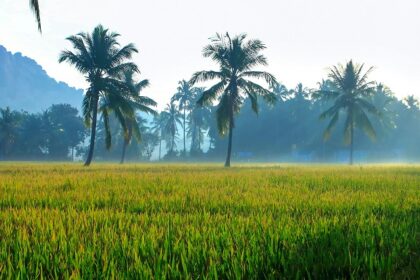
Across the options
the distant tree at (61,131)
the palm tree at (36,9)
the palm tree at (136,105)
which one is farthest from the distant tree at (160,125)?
the palm tree at (36,9)

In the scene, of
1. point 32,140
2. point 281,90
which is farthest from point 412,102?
point 32,140

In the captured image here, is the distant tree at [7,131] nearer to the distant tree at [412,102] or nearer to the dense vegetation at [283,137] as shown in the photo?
the dense vegetation at [283,137]

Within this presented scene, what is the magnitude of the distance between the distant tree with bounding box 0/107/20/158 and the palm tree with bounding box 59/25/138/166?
39267mm

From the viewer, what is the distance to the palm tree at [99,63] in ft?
79.2

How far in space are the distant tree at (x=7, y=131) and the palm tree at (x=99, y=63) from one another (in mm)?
39267

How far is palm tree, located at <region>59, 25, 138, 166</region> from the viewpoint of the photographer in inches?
950

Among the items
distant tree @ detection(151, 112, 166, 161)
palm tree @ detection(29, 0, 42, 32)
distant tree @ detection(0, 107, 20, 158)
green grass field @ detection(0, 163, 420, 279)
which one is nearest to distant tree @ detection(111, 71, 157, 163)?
palm tree @ detection(29, 0, 42, 32)

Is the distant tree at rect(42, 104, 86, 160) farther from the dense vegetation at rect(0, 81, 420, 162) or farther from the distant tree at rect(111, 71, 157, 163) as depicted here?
the distant tree at rect(111, 71, 157, 163)

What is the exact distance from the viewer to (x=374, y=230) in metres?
3.47

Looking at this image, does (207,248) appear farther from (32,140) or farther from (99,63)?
(32,140)

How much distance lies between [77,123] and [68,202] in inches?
2516

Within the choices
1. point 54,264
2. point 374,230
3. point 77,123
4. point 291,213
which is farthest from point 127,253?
point 77,123

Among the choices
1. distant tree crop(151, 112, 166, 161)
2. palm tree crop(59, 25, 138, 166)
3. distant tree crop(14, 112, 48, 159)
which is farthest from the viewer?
distant tree crop(151, 112, 166, 161)

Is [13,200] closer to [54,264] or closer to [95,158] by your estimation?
[54,264]
